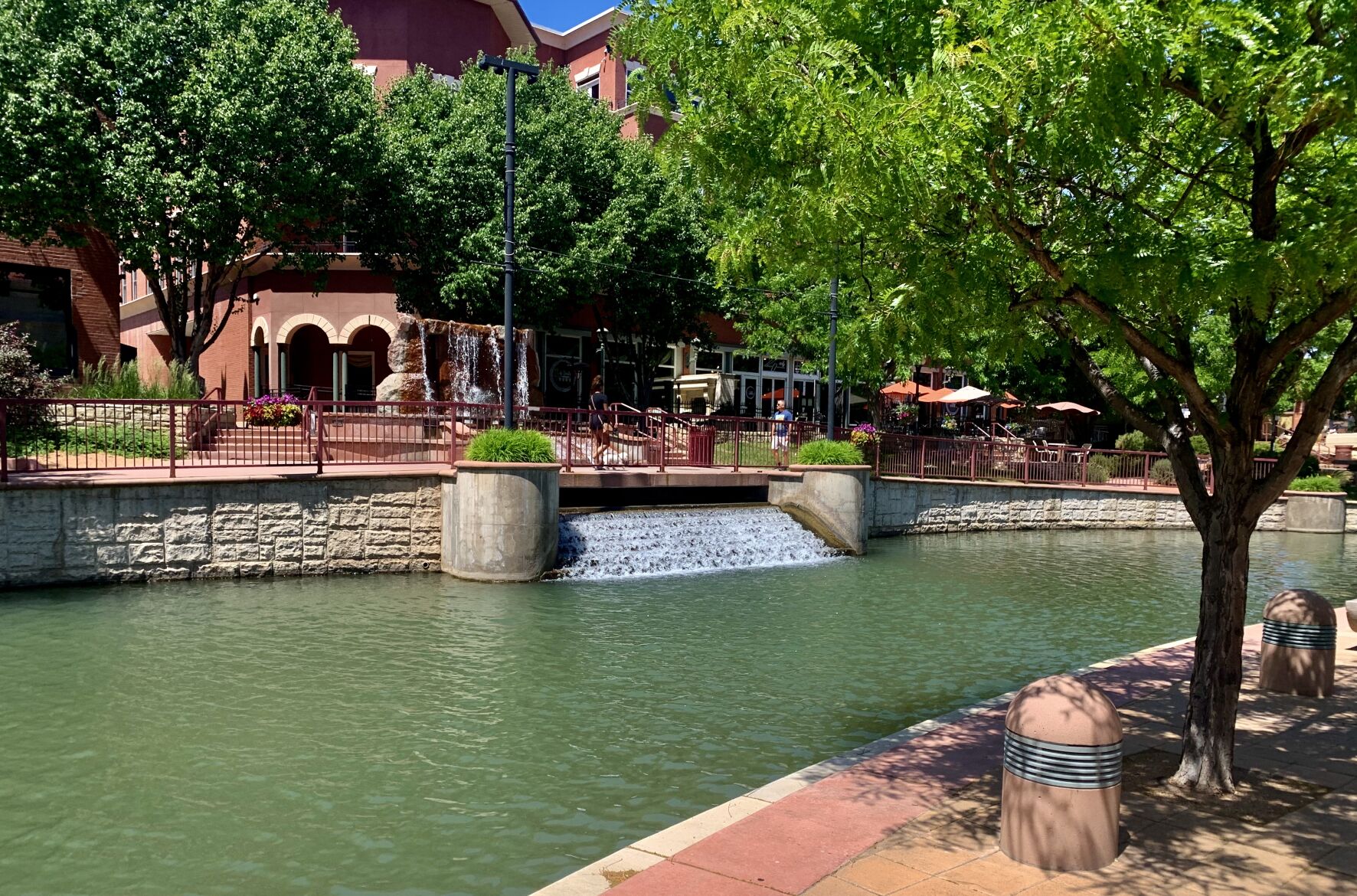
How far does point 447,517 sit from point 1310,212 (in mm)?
13473

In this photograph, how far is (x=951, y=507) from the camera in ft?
86.7

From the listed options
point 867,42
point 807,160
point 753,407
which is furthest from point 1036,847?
point 753,407

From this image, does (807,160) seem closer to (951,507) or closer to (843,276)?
(843,276)

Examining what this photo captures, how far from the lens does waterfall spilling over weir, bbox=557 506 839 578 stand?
17.0 meters

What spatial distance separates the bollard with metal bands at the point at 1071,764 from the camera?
477cm

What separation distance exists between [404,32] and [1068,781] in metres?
34.7

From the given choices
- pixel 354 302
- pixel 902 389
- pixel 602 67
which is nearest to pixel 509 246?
pixel 354 302

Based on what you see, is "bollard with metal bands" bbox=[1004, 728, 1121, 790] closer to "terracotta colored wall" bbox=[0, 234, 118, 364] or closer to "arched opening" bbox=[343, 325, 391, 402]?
"terracotta colored wall" bbox=[0, 234, 118, 364]

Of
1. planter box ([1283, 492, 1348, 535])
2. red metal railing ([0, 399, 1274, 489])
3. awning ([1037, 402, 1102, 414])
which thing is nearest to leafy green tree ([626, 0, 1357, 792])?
red metal railing ([0, 399, 1274, 489])

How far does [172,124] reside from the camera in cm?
2072

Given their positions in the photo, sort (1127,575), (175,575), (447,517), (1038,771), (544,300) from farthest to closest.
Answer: (544,300)
(1127,575)
(447,517)
(175,575)
(1038,771)

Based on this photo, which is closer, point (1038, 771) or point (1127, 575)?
point (1038, 771)

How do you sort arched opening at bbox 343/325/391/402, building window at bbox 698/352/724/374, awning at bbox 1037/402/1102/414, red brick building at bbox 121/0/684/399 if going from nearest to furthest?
red brick building at bbox 121/0/684/399
arched opening at bbox 343/325/391/402
awning at bbox 1037/402/1102/414
building window at bbox 698/352/724/374

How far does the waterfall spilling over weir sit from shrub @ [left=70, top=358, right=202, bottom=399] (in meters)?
9.85
